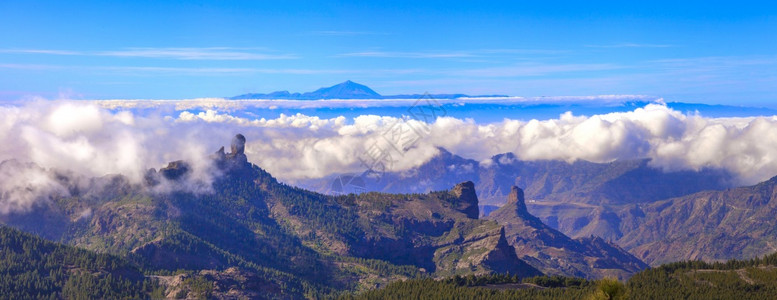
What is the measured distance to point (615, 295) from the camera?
116875 mm

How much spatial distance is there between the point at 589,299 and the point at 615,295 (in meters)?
4.76

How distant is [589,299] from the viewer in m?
121
